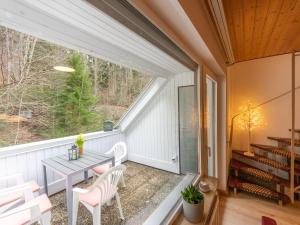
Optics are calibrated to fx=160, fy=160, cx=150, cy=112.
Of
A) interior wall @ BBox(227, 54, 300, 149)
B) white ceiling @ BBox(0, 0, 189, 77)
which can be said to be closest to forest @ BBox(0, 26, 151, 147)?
white ceiling @ BBox(0, 0, 189, 77)

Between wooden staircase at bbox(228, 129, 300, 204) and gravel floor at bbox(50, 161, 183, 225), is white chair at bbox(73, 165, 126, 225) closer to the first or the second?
gravel floor at bbox(50, 161, 183, 225)

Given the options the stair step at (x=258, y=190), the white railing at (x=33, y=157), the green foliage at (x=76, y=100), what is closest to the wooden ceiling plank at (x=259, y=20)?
the green foliage at (x=76, y=100)

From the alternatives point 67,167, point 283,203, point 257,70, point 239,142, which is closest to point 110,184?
point 67,167

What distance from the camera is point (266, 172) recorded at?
2664 mm

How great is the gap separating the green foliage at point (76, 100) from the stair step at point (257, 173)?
2769mm

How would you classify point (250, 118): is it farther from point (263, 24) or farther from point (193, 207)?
point (193, 207)

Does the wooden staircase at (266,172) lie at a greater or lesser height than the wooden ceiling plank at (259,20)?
lesser

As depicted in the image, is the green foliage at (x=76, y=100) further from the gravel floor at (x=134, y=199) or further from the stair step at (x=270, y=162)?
the stair step at (x=270, y=162)

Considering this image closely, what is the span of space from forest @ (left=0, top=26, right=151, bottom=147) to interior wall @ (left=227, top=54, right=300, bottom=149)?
2.06 metres

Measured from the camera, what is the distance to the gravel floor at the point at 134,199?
1740 millimetres

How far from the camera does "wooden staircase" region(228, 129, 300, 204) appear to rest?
2.41m

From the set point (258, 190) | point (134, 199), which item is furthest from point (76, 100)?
point (258, 190)

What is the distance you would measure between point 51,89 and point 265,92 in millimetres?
3822

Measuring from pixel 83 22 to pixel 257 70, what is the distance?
3518 mm
